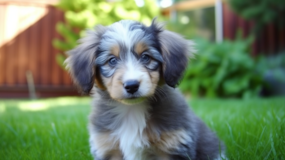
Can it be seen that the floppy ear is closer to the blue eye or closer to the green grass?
the blue eye

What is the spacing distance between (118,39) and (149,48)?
307 mm

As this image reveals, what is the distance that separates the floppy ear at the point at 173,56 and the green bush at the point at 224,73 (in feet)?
25.1

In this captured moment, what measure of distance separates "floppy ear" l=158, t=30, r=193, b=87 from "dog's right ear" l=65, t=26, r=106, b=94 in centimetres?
67

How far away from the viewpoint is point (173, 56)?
9.94 ft

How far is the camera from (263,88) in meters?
11.4

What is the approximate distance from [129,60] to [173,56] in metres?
0.43

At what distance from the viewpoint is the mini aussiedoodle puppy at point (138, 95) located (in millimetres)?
2803

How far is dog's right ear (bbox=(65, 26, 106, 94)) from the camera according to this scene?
3045mm

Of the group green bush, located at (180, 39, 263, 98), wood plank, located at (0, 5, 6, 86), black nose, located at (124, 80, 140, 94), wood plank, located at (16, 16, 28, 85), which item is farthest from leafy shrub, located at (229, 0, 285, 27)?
wood plank, located at (0, 5, 6, 86)

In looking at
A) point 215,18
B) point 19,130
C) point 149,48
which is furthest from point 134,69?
point 215,18

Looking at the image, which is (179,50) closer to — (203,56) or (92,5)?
(203,56)

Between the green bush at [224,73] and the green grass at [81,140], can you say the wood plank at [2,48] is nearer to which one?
the green bush at [224,73]

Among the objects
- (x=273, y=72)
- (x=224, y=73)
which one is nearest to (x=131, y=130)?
(x=224, y=73)

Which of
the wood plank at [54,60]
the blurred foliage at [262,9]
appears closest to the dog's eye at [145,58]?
the blurred foliage at [262,9]
